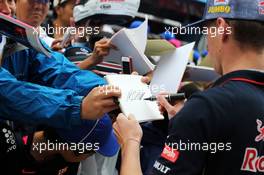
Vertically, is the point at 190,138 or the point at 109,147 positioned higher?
the point at 190,138

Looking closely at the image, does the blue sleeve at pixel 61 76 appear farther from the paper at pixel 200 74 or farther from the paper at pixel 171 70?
the paper at pixel 200 74

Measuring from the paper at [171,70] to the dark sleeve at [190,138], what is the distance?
51 cm

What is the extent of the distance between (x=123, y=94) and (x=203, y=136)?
477 millimetres

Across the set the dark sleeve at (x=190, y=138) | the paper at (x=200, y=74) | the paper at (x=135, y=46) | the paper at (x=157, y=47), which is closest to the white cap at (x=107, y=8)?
the paper at (x=157, y=47)

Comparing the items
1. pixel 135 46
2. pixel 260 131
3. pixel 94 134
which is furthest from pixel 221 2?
pixel 94 134

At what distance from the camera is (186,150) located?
1502 mm

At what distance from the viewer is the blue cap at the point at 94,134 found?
2082mm

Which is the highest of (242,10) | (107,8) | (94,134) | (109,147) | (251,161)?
(242,10)

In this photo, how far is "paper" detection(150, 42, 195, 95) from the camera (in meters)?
2.09

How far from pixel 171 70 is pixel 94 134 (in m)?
0.44

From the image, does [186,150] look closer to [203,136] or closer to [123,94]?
[203,136]

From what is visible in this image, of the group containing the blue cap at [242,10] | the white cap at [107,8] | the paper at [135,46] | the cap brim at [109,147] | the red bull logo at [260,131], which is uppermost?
the blue cap at [242,10]

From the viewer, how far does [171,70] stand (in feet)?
7.01
